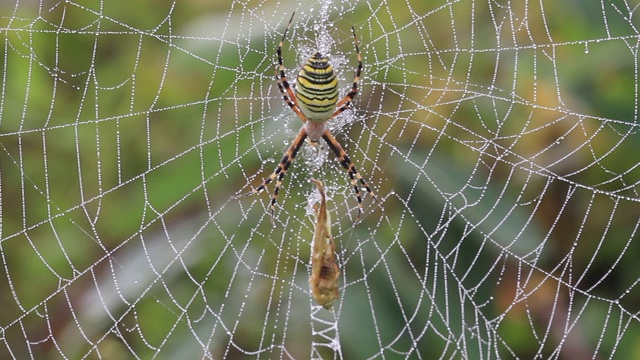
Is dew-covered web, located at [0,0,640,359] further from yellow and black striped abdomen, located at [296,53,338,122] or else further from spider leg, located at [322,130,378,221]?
yellow and black striped abdomen, located at [296,53,338,122]

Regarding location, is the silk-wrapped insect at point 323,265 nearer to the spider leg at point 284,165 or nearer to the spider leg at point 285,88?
the spider leg at point 285,88

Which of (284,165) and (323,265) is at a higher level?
(284,165)

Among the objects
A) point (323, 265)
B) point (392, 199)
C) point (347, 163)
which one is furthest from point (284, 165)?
point (323, 265)

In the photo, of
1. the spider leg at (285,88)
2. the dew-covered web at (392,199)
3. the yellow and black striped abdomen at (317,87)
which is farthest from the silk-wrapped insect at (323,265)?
the dew-covered web at (392,199)

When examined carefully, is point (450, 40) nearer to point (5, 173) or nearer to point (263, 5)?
point (263, 5)

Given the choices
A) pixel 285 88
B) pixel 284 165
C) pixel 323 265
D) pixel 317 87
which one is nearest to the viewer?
pixel 323 265

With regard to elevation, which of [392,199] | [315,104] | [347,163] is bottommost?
[392,199]

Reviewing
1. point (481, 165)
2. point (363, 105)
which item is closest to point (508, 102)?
point (481, 165)

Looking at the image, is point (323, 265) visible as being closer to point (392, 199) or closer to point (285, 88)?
point (285, 88)
